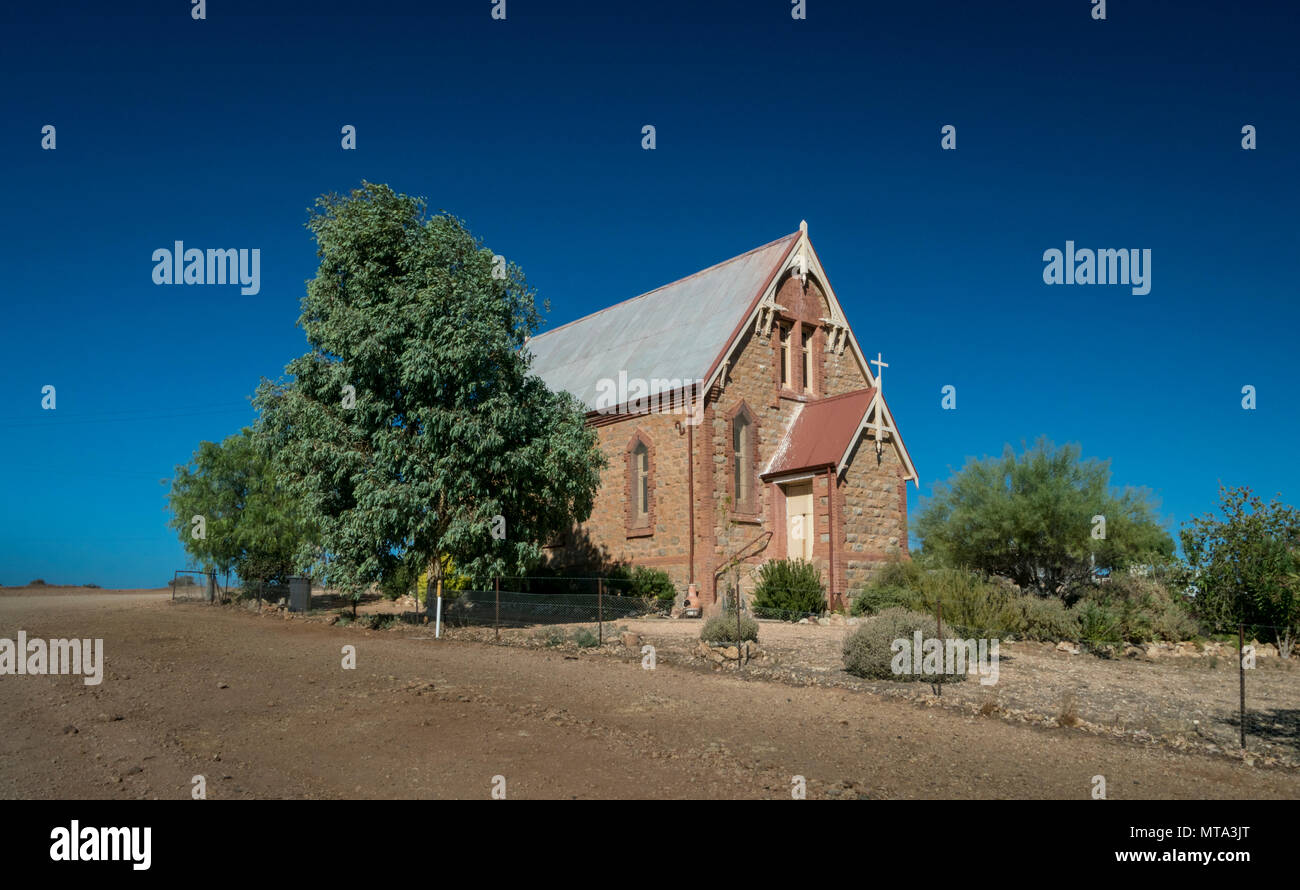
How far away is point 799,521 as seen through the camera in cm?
2542

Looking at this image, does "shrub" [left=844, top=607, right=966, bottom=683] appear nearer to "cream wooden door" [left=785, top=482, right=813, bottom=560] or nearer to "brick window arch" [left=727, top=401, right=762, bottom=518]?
"cream wooden door" [left=785, top=482, right=813, bottom=560]

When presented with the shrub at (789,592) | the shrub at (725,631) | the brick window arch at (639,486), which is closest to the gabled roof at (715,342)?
the brick window arch at (639,486)

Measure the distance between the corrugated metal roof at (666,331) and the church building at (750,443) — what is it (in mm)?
82

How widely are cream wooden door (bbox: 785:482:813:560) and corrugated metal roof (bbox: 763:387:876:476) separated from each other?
76 centimetres

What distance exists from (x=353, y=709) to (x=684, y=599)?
13.8 meters

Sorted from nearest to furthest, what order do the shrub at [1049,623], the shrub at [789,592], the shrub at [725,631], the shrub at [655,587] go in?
the shrub at [725,631] → the shrub at [1049,623] → the shrub at [789,592] → the shrub at [655,587]

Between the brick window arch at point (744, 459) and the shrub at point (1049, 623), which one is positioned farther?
the brick window arch at point (744, 459)

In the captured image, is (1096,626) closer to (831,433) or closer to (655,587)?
(831,433)

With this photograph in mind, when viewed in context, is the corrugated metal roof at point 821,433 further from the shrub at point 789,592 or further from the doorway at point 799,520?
the shrub at point 789,592

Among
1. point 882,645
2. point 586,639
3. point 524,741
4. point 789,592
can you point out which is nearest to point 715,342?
point 789,592

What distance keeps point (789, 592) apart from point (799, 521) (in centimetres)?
381

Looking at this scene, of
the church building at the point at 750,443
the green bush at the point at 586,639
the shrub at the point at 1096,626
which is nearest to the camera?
the green bush at the point at 586,639

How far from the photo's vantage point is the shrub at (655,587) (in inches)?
954
